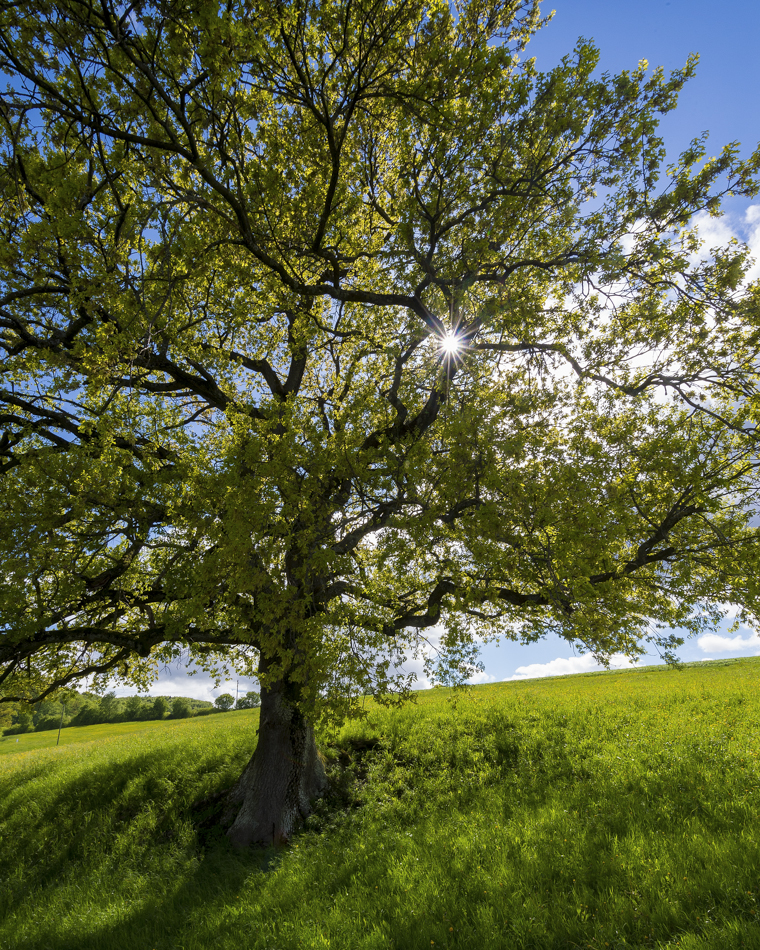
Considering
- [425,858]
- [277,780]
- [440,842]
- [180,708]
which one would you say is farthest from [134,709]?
[425,858]

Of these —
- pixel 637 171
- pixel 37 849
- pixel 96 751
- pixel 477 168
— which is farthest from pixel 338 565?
Answer: pixel 96 751

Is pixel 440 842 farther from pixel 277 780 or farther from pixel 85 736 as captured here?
pixel 85 736

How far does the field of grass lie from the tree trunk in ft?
1.88

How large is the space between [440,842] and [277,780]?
494 cm

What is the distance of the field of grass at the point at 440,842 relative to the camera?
580 cm

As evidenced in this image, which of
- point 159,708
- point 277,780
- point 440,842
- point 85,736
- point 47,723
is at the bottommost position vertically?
point 440,842

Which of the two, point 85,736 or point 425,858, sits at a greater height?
point 85,736

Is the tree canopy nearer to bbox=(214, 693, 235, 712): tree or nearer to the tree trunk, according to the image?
the tree trunk

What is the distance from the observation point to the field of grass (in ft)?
19.0

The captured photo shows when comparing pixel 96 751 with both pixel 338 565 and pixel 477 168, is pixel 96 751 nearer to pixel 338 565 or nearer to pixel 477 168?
pixel 338 565

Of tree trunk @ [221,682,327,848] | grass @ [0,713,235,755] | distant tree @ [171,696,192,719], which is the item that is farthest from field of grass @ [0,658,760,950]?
distant tree @ [171,696,192,719]

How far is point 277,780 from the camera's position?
37.4 feet

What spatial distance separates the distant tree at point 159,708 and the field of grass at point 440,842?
5577 cm

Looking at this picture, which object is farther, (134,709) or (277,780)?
(134,709)
